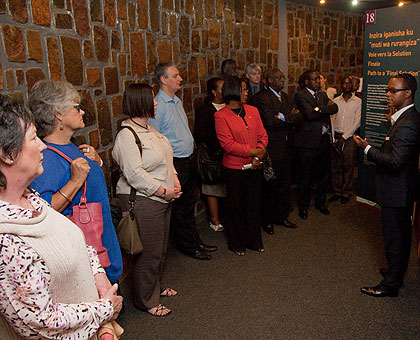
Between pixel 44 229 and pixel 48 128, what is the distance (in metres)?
0.83

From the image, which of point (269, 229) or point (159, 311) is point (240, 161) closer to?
point (269, 229)

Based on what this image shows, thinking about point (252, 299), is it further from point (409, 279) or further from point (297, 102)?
point (297, 102)

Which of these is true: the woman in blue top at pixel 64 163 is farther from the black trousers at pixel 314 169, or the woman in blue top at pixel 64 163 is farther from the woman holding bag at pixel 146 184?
the black trousers at pixel 314 169

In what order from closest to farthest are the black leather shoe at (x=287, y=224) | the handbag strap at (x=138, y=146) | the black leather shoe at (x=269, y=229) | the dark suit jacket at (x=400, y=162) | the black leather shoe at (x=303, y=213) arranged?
the handbag strap at (x=138, y=146) → the dark suit jacket at (x=400, y=162) → the black leather shoe at (x=269, y=229) → the black leather shoe at (x=287, y=224) → the black leather shoe at (x=303, y=213)

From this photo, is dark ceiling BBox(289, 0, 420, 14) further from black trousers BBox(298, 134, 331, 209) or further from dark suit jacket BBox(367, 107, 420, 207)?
dark suit jacket BBox(367, 107, 420, 207)

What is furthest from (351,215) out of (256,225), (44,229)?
(44,229)

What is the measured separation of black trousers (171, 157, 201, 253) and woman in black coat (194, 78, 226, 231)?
0.34 metres

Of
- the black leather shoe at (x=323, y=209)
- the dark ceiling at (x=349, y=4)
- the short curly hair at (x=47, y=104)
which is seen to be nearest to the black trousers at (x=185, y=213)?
the short curly hair at (x=47, y=104)

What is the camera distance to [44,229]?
1.12m

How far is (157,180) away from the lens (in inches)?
99.6

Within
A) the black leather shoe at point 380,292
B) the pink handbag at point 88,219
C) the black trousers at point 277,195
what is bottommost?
the black leather shoe at point 380,292

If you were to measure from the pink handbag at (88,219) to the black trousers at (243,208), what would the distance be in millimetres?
1800

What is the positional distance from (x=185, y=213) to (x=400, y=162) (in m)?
1.80

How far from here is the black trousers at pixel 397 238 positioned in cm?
266
